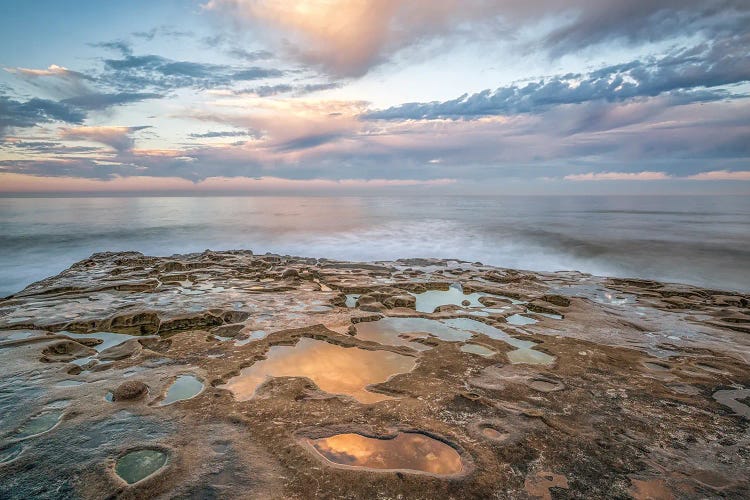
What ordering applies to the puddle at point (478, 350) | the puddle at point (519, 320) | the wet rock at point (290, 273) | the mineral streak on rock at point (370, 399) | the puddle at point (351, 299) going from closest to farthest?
1. the mineral streak on rock at point (370, 399)
2. the puddle at point (478, 350)
3. the puddle at point (519, 320)
4. the puddle at point (351, 299)
5. the wet rock at point (290, 273)

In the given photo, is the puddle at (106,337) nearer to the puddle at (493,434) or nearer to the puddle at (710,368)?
the puddle at (493,434)

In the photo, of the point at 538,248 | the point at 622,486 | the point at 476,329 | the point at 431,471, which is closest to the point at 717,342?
the point at 476,329

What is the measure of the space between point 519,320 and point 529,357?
2019 millimetres

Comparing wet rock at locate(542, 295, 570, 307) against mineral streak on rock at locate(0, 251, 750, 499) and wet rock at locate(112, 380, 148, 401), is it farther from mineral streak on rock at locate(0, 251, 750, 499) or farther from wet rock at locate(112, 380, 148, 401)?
wet rock at locate(112, 380, 148, 401)

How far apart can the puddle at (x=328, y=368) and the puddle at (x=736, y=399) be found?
3.67 m

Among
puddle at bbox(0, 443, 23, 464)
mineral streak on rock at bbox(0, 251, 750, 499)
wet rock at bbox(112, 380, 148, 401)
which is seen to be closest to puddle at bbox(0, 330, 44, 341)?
mineral streak on rock at bbox(0, 251, 750, 499)

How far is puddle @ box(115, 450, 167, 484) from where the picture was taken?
2.95 meters

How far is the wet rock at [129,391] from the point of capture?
159 inches

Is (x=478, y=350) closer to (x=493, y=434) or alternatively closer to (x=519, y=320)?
(x=519, y=320)

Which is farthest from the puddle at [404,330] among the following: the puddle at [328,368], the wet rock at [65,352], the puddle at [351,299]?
the wet rock at [65,352]

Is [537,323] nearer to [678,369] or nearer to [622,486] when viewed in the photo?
[678,369]

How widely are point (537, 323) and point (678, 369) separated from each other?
235cm

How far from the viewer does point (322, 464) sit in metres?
3.09

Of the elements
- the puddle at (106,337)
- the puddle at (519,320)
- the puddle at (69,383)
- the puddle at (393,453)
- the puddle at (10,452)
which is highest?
the puddle at (10,452)
